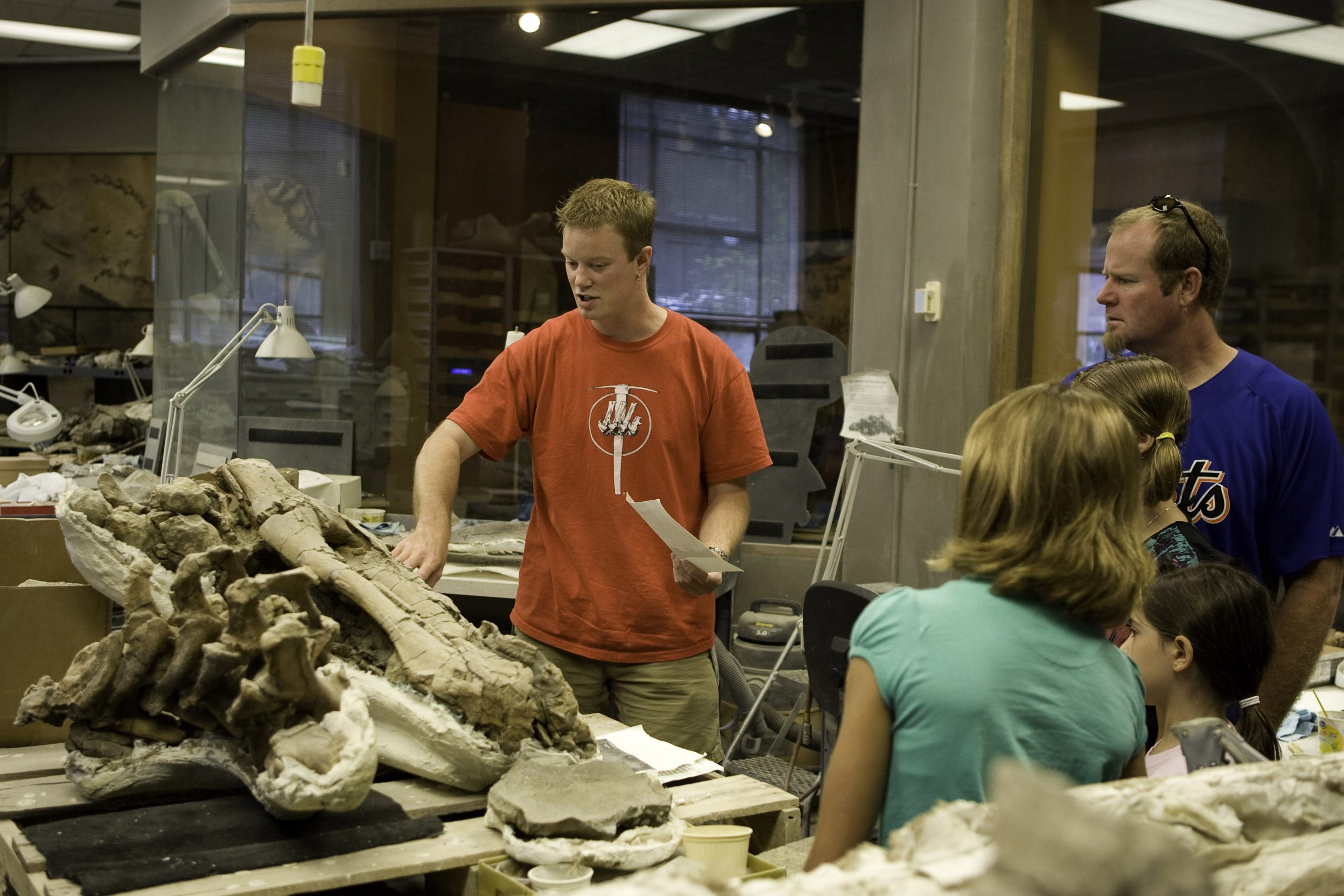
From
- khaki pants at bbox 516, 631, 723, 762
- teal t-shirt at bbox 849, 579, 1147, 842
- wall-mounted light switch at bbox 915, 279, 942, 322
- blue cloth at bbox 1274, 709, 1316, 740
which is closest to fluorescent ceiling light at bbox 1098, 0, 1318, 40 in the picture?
wall-mounted light switch at bbox 915, 279, 942, 322

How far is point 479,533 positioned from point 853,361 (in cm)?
185

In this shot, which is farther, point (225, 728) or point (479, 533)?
point (479, 533)

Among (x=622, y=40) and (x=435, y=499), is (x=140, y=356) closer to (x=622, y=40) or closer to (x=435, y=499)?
(x=622, y=40)

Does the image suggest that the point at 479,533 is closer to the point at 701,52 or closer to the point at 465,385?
the point at 465,385

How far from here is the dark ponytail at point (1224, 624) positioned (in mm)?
2062

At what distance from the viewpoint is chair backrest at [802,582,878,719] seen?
3.08m

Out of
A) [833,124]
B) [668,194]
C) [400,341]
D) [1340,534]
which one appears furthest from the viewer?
[400,341]

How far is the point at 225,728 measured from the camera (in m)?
1.99

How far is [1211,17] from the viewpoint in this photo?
15.7 feet

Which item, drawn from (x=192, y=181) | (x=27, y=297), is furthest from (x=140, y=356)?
(x=192, y=181)

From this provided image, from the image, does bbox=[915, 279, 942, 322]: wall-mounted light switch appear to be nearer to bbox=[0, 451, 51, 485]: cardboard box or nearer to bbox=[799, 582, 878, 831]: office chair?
bbox=[799, 582, 878, 831]: office chair

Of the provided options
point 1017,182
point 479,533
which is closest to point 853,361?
point 1017,182

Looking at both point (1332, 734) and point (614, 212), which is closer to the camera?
point (1332, 734)

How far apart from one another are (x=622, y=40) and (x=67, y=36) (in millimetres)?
6206
